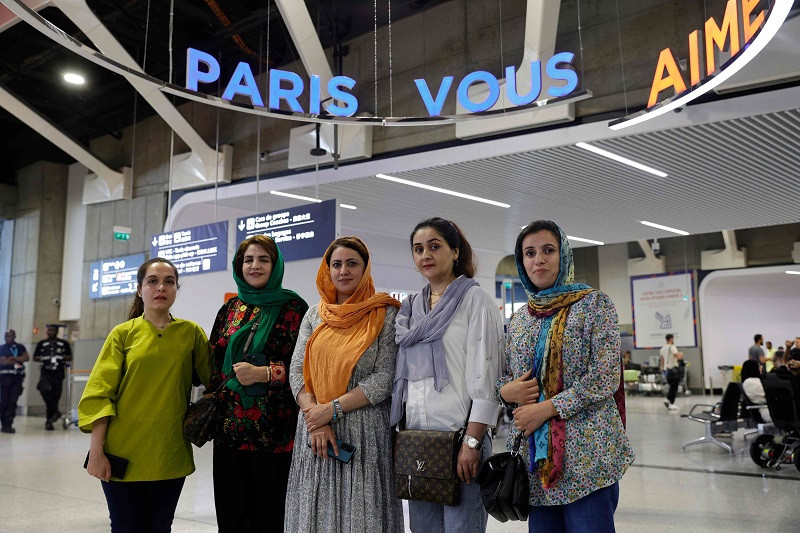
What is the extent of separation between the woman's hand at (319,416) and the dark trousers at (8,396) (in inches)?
394

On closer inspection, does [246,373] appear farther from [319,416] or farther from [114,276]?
[114,276]

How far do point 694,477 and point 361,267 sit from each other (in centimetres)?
471

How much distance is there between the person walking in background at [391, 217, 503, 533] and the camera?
7.27ft

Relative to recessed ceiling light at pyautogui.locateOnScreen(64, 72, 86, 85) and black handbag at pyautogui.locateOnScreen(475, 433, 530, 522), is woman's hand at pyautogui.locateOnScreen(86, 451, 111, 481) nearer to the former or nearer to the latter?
black handbag at pyautogui.locateOnScreen(475, 433, 530, 522)

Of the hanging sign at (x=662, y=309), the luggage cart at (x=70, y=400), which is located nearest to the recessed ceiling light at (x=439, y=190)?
the luggage cart at (x=70, y=400)

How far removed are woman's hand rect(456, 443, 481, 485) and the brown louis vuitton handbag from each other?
0.06 ft

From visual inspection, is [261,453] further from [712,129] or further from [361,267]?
[712,129]

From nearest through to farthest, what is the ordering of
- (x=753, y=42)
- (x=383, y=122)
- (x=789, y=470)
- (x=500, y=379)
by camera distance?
(x=500, y=379) < (x=753, y=42) < (x=383, y=122) < (x=789, y=470)

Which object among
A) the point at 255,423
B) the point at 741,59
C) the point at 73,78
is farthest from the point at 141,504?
the point at 73,78

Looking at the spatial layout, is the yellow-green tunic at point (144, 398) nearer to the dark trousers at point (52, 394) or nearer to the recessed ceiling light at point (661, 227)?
the dark trousers at point (52, 394)

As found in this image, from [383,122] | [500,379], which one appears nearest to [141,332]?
[500,379]

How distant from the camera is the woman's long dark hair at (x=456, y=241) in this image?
2.44 m

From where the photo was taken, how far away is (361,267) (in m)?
2.59

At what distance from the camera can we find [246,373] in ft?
8.53
